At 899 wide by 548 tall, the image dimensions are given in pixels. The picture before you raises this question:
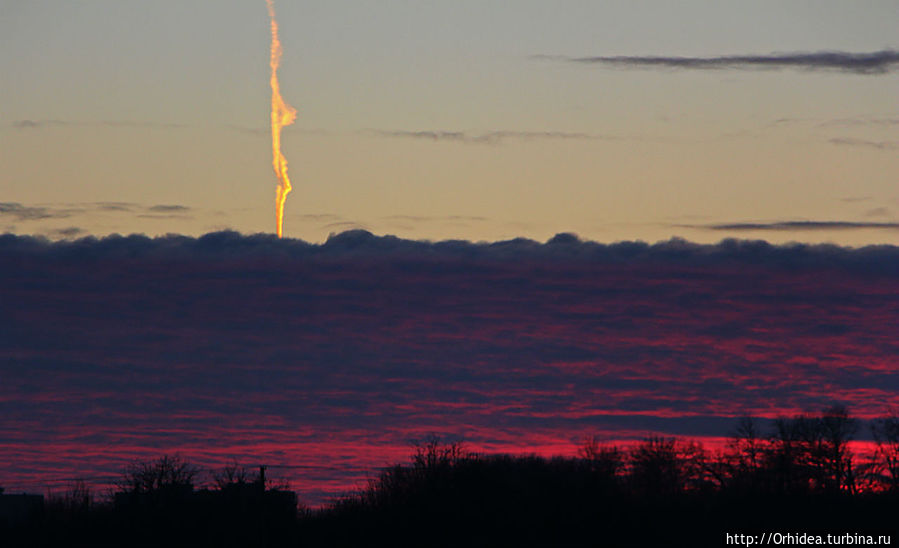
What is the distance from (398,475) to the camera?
11962 centimetres

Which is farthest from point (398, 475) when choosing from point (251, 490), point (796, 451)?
point (796, 451)

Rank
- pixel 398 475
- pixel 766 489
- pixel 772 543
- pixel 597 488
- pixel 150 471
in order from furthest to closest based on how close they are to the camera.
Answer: pixel 150 471 < pixel 398 475 < pixel 766 489 < pixel 597 488 < pixel 772 543

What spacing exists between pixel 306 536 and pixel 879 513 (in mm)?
40385

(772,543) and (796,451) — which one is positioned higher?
(796,451)

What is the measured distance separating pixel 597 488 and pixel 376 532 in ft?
53.6

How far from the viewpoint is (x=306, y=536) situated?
100562mm

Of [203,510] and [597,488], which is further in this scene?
[203,510]

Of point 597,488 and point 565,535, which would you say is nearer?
point 565,535

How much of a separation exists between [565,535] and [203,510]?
105 feet

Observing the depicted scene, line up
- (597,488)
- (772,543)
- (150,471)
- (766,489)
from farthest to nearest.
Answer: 1. (150,471)
2. (766,489)
3. (597,488)
4. (772,543)

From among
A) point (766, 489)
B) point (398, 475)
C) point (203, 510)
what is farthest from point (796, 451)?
point (203, 510)

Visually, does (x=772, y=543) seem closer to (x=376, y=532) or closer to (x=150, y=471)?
(x=376, y=532)

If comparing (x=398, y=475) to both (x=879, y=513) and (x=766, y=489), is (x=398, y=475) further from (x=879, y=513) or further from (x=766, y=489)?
(x=879, y=513)

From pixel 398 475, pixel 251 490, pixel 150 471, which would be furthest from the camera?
pixel 150 471
